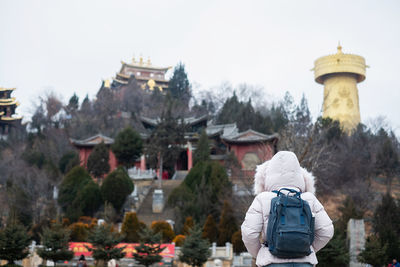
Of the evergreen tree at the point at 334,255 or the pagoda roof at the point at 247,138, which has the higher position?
the pagoda roof at the point at 247,138

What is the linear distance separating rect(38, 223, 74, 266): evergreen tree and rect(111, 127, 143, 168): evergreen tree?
13628 mm

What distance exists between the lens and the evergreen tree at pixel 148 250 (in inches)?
513

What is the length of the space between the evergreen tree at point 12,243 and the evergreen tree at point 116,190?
7878mm

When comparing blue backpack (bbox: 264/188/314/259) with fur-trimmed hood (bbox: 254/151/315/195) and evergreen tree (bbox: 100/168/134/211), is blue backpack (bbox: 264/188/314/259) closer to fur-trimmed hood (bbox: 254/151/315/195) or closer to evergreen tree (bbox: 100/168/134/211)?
fur-trimmed hood (bbox: 254/151/315/195)

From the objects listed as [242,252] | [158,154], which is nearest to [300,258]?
→ [242,252]

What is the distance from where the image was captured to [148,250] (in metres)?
13.1

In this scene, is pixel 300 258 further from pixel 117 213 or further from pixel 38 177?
pixel 38 177

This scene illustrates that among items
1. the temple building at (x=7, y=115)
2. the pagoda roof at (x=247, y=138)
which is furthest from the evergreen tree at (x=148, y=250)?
the temple building at (x=7, y=115)

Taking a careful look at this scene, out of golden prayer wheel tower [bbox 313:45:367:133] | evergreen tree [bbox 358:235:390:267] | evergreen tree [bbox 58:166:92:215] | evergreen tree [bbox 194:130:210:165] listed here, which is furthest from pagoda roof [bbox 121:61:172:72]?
evergreen tree [bbox 358:235:390:267]

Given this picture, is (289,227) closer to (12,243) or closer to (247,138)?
(12,243)

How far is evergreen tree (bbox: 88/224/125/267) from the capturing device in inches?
504

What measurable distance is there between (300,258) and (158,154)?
22.3 meters

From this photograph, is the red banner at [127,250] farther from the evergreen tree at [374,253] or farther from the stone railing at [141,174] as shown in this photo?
the stone railing at [141,174]

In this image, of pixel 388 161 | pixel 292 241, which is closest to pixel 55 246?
pixel 292 241
